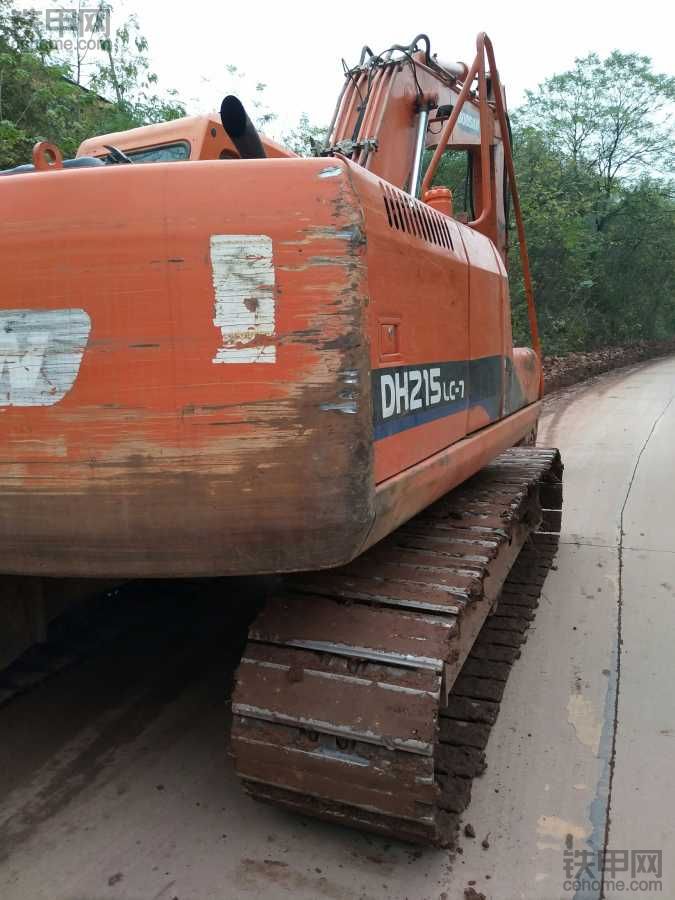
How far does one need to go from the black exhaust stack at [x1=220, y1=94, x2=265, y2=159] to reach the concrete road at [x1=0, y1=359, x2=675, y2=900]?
7.09 ft

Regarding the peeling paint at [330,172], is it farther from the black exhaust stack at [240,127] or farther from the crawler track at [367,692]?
the crawler track at [367,692]

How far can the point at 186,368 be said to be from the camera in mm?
1845

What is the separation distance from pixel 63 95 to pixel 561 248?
43.9 ft

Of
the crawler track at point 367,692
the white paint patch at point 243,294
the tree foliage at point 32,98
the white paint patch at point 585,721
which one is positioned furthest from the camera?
the tree foliage at point 32,98

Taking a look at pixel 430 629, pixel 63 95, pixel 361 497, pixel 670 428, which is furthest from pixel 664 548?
pixel 63 95

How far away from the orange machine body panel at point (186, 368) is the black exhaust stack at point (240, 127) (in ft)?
1.37

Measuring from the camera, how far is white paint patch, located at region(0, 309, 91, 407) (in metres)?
1.86

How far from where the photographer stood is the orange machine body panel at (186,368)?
184 cm

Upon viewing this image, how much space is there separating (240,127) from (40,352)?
93 cm

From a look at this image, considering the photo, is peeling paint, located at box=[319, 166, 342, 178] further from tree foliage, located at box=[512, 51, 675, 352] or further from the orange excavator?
tree foliage, located at box=[512, 51, 675, 352]

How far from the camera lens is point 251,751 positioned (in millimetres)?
2260

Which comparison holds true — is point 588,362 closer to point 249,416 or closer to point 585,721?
point 585,721

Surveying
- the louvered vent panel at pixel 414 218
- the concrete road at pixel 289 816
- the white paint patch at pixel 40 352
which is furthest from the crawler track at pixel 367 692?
the louvered vent panel at pixel 414 218

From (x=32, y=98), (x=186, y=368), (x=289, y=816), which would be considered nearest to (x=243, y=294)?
(x=186, y=368)
